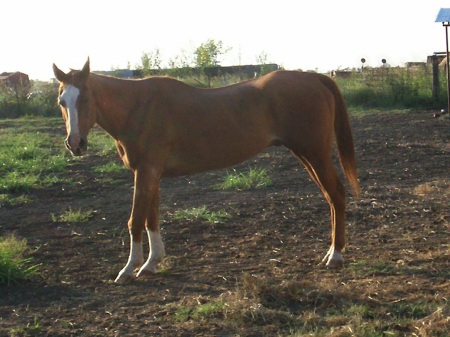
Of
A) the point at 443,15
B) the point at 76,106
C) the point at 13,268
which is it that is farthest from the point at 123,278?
the point at 443,15

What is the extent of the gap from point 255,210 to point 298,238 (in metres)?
1.40

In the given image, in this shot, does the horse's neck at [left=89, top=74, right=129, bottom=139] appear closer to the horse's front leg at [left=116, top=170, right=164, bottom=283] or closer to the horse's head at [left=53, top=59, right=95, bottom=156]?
the horse's head at [left=53, top=59, right=95, bottom=156]

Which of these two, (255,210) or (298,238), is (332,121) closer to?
(298,238)

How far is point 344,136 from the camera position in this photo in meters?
7.11

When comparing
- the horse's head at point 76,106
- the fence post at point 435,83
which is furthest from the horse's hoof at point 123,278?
the fence post at point 435,83

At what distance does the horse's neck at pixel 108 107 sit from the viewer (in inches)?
254

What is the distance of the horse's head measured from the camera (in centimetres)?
604

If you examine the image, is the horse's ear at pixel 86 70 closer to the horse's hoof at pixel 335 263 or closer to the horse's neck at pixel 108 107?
the horse's neck at pixel 108 107

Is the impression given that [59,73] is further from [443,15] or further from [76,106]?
[443,15]

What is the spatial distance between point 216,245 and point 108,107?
182cm

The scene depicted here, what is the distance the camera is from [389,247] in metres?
6.91

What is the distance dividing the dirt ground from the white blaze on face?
4.24 feet

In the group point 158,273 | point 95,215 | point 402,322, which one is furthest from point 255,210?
point 402,322

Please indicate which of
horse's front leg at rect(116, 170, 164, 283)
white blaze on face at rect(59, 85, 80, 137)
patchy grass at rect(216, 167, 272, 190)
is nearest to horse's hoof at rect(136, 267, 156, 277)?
horse's front leg at rect(116, 170, 164, 283)
